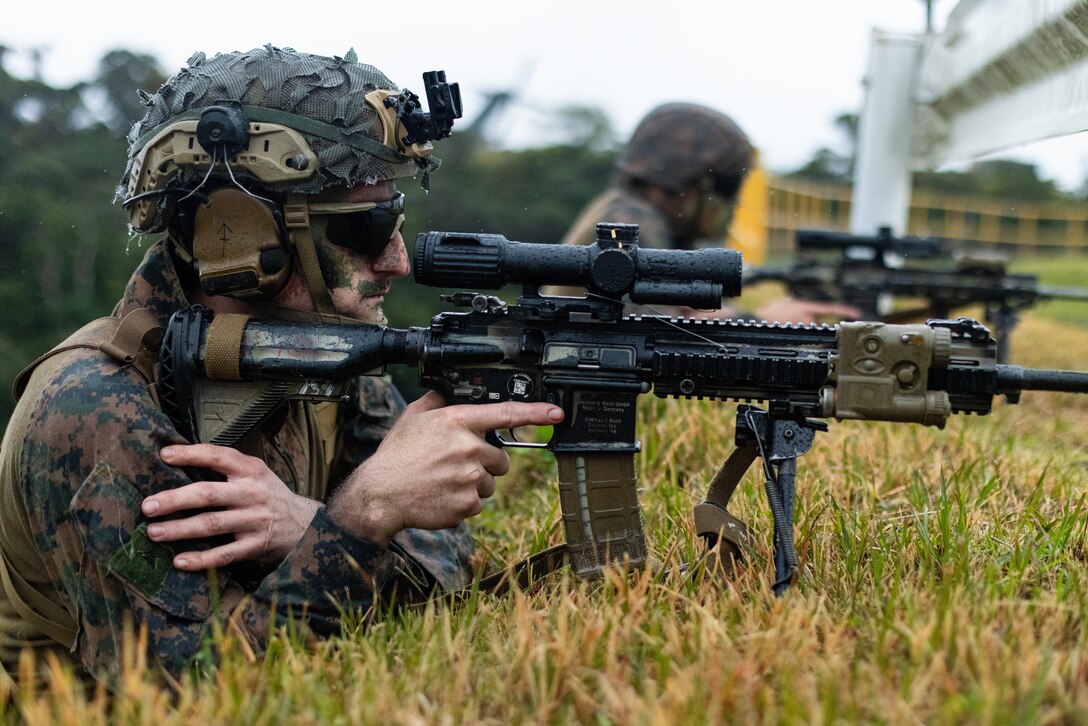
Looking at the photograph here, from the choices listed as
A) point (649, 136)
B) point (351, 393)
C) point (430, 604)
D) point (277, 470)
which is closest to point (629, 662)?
point (430, 604)

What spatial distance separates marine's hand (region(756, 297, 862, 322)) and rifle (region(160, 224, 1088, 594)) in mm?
5116

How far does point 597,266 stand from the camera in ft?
10.4

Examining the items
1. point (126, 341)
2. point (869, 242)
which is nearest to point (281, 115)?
point (126, 341)

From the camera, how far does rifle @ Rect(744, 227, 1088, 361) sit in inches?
335

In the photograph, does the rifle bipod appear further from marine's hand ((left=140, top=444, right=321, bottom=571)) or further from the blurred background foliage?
the blurred background foliage

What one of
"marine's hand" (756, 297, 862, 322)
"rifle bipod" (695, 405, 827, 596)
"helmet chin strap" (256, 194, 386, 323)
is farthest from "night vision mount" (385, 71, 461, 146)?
"marine's hand" (756, 297, 862, 322)

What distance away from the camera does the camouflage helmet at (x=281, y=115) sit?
3.35 meters

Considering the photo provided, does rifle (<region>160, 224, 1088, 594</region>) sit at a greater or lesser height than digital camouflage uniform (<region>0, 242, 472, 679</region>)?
greater

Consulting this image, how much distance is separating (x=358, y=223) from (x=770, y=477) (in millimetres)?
1581

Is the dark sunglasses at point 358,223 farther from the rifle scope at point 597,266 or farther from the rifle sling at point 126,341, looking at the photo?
the rifle sling at point 126,341

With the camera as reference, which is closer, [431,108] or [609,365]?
[609,365]

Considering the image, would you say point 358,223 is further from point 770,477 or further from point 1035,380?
point 1035,380

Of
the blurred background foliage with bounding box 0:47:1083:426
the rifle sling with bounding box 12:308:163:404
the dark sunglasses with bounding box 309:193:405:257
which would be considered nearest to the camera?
the rifle sling with bounding box 12:308:163:404

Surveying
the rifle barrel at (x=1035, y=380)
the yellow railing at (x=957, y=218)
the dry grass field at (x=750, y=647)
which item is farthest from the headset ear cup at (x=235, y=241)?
the yellow railing at (x=957, y=218)
